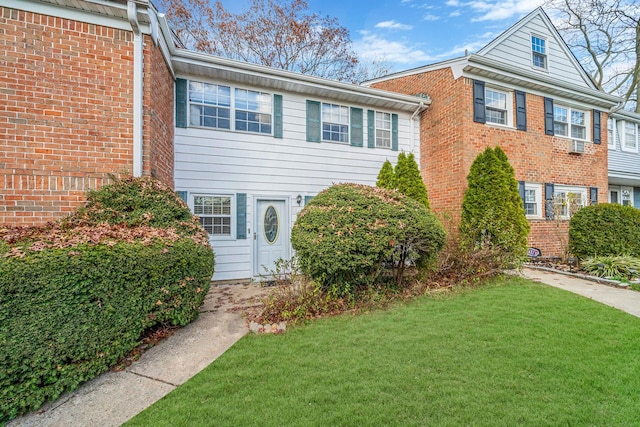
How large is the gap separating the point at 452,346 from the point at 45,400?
403 cm

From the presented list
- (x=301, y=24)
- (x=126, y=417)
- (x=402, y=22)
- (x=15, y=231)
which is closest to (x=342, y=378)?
(x=126, y=417)

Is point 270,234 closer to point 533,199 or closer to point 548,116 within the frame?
point 533,199

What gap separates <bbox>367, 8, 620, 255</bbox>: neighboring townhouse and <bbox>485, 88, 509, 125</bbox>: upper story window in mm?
30

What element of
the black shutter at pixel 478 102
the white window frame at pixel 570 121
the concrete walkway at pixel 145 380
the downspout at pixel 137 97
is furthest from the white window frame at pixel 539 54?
the concrete walkway at pixel 145 380

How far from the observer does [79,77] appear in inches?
183

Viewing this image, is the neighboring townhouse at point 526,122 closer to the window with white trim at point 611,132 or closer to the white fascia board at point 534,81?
the white fascia board at point 534,81

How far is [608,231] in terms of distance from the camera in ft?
23.0

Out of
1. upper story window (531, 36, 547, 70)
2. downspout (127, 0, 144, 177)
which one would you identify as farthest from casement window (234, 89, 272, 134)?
upper story window (531, 36, 547, 70)

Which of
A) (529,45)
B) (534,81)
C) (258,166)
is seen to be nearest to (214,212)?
(258,166)

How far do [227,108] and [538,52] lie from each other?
398 inches

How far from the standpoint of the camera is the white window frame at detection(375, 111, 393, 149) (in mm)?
8656

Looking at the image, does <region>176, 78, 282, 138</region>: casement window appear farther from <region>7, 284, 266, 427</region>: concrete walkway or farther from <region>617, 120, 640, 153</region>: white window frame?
<region>617, 120, 640, 153</region>: white window frame

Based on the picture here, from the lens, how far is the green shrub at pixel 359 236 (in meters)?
4.55

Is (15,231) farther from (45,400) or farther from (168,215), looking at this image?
(45,400)
